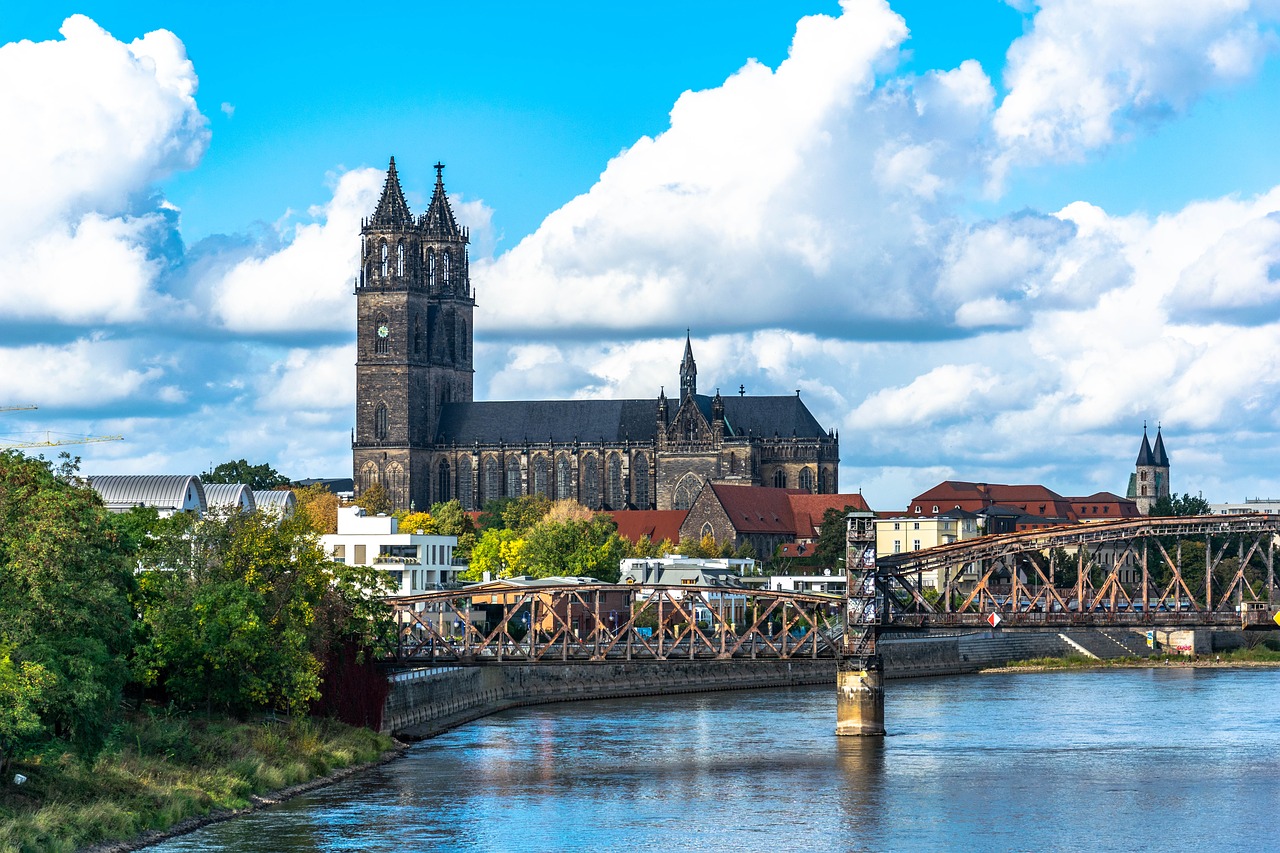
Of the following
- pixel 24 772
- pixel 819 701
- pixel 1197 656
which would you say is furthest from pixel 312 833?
pixel 1197 656

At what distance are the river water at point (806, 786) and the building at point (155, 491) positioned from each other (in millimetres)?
38473

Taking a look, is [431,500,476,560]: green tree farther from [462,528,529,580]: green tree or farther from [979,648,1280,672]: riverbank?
[979,648,1280,672]: riverbank

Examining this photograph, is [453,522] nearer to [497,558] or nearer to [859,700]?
[497,558]

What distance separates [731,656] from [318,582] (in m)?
16.6

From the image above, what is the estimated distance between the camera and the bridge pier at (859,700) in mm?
75375

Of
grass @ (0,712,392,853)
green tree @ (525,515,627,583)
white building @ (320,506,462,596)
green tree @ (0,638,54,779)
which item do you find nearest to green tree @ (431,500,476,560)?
green tree @ (525,515,627,583)

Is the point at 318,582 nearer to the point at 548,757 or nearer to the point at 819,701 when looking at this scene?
the point at 548,757

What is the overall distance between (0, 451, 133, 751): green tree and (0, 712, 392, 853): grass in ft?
3.74

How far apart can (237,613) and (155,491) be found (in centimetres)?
6632

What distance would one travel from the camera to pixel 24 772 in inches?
1817

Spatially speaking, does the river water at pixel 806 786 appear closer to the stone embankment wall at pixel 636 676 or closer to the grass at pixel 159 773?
the grass at pixel 159 773

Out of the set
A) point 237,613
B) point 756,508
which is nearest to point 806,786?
point 237,613

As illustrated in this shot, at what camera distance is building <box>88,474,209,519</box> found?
123 meters

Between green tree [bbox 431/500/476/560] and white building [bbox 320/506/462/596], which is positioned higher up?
green tree [bbox 431/500/476/560]
